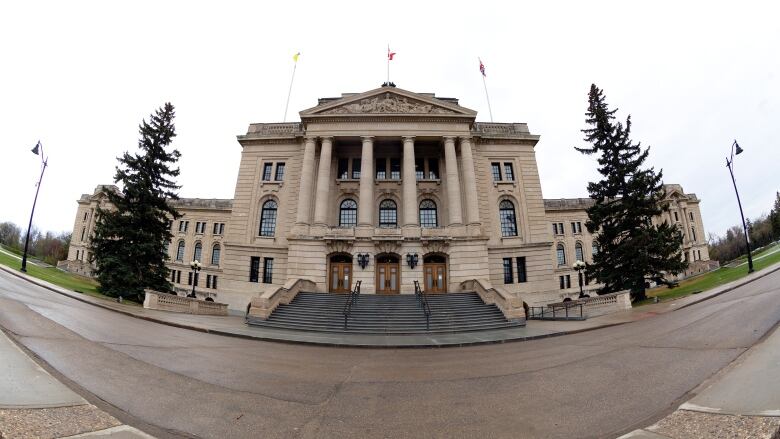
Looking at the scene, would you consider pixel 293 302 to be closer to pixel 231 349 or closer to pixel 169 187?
pixel 231 349

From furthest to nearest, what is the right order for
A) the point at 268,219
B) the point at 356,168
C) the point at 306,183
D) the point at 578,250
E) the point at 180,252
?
the point at 180,252 < the point at 578,250 < the point at 356,168 < the point at 268,219 < the point at 306,183

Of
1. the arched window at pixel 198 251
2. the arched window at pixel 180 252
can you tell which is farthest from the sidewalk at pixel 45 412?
the arched window at pixel 180 252

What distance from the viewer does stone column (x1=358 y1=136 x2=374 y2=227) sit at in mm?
27656

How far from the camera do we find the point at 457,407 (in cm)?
540

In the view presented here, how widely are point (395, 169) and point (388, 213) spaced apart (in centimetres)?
497

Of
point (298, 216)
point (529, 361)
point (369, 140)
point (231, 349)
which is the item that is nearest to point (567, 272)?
point (369, 140)

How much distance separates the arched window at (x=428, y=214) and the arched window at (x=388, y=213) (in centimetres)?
265

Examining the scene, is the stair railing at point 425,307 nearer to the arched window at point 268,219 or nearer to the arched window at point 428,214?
the arched window at point 428,214

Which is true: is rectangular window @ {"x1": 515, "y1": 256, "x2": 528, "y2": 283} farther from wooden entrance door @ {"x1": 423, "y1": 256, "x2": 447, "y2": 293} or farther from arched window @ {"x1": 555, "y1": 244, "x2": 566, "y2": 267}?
arched window @ {"x1": 555, "y1": 244, "x2": 566, "y2": 267}

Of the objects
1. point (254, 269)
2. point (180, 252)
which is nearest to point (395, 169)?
point (254, 269)

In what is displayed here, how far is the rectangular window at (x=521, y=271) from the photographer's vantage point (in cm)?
2994

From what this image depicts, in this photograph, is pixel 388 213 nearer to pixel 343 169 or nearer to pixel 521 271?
pixel 343 169

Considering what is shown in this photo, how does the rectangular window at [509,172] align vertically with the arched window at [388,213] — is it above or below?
above

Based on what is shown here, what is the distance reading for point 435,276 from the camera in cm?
2684
